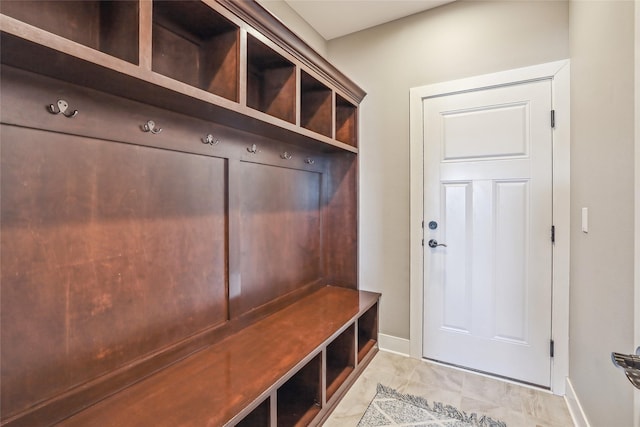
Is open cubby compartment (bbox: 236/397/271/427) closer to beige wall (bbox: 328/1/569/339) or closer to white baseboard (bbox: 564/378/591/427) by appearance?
beige wall (bbox: 328/1/569/339)

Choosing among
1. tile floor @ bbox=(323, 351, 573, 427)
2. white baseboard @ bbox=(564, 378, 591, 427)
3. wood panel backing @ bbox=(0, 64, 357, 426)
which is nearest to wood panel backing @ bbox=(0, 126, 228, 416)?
wood panel backing @ bbox=(0, 64, 357, 426)

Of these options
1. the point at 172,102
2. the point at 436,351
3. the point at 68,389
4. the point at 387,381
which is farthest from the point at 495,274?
the point at 68,389

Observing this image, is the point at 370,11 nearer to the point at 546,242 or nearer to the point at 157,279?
the point at 546,242

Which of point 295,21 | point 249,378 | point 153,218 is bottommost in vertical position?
point 249,378

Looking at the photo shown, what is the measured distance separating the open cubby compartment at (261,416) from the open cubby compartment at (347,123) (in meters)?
2.00

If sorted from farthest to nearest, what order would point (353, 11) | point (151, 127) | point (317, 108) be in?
point (353, 11) → point (317, 108) → point (151, 127)

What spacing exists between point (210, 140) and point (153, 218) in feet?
1.60

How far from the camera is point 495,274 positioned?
2.16 meters

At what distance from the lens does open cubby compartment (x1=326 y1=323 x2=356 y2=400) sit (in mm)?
2074

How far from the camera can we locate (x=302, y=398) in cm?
178

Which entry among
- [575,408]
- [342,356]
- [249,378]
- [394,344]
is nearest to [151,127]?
[249,378]

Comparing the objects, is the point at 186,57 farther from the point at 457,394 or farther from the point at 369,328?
the point at 457,394

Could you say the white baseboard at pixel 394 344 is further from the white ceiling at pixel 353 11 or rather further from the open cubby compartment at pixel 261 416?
the white ceiling at pixel 353 11

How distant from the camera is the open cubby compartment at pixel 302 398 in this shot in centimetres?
163
